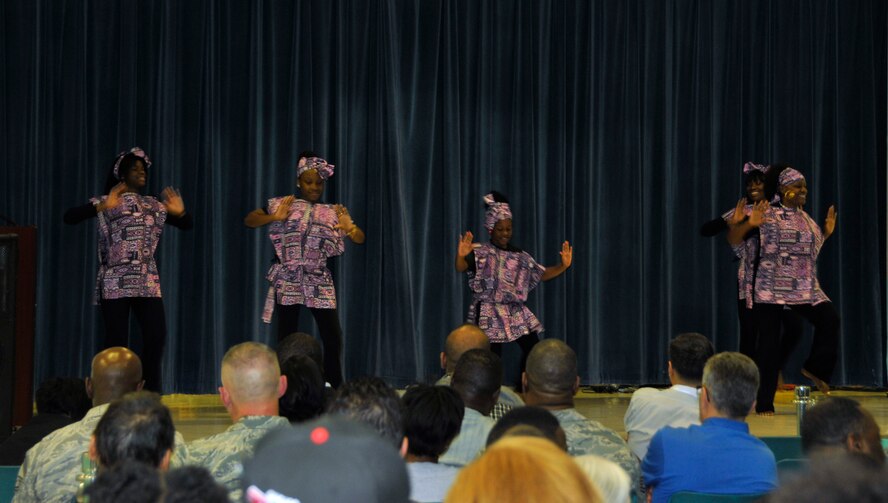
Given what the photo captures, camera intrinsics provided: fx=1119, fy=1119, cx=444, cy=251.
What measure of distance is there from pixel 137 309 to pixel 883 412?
5005mm

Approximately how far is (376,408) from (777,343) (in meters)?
5.16

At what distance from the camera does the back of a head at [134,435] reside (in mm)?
2348

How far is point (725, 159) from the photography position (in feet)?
29.9

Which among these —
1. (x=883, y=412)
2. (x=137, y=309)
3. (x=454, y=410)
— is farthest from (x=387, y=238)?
(x=454, y=410)

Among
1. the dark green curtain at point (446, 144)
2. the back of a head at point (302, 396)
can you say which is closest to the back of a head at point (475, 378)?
the back of a head at point (302, 396)

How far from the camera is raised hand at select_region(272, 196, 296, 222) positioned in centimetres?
708

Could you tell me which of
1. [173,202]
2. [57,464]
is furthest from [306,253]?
[57,464]

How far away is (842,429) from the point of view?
2.68m

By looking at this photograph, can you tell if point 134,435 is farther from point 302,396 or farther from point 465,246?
point 465,246

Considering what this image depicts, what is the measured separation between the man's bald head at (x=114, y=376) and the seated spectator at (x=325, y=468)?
2514 mm

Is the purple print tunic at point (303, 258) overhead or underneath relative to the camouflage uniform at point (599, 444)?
overhead

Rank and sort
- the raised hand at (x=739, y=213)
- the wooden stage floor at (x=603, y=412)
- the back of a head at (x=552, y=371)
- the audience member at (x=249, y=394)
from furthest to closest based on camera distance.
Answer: the raised hand at (x=739, y=213)
the wooden stage floor at (x=603, y=412)
the back of a head at (x=552, y=371)
the audience member at (x=249, y=394)

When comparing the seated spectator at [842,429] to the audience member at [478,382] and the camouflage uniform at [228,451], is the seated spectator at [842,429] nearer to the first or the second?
the audience member at [478,382]

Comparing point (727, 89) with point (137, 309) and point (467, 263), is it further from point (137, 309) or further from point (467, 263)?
point (137, 309)
